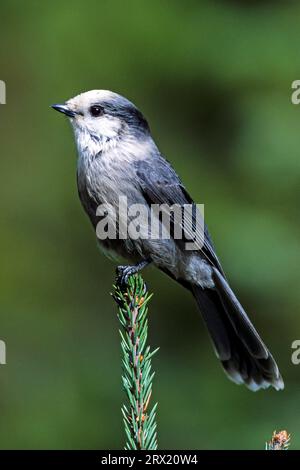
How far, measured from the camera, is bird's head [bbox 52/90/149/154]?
15.3 feet

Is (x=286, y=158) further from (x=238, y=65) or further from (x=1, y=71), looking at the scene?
(x=1, y=71)

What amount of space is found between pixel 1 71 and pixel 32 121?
0.51 metres

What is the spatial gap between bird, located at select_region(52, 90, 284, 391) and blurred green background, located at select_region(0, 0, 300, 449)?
2.05 feet

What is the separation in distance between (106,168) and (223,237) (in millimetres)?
1671

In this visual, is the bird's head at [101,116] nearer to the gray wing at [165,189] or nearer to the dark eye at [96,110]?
the dark eye at [96,110]

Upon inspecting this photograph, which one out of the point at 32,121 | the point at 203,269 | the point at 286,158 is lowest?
the point at 203,269

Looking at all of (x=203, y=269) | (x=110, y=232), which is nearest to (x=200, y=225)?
(x=203, y=269)

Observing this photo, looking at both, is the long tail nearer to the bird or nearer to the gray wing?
the bird

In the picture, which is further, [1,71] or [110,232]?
[1,71]

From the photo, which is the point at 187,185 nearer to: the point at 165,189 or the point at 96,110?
the point at 165,189

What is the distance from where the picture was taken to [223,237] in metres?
5.94

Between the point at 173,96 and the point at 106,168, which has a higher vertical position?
the point at 173,96
